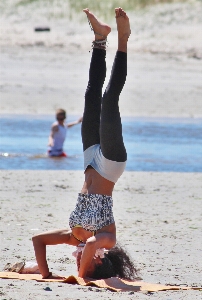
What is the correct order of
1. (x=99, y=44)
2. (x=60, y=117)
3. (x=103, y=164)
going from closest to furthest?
(x=103, y=164) → (x=99, y=44) → (x=60, y=117)

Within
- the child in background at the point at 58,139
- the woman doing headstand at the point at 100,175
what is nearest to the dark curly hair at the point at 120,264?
the woman doing headstand at the point at 100,175

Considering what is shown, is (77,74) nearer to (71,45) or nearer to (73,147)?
(71,45)

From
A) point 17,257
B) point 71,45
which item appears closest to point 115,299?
point 17,257

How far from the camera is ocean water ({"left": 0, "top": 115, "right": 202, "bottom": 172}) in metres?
12.9

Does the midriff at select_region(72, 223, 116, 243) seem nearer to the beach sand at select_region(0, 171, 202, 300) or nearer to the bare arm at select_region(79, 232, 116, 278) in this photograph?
the bare arm at select_region(79, 232, 116, 278)

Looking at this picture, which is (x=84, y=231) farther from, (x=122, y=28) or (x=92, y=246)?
(x=122, y=28)

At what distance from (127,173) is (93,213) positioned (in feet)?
19.7

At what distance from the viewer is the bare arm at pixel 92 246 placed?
557 cm

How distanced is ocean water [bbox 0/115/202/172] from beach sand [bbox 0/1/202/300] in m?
1.05

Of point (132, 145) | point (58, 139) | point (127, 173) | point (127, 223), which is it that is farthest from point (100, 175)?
point (132, 145)

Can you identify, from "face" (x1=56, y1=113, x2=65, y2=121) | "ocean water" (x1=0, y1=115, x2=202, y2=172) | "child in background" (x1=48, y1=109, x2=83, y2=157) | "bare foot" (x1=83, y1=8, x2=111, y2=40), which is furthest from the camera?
"face" (x1=56, y1=113, x2=65, y2=121)

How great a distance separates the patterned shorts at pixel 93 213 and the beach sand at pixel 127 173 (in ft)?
1.57

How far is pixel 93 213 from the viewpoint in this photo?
5734mm

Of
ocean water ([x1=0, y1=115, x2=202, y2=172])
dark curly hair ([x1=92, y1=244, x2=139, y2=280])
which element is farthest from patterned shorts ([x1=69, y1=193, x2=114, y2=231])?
ocean water ([x1=0, y1=115, x2=202, y2=172])
